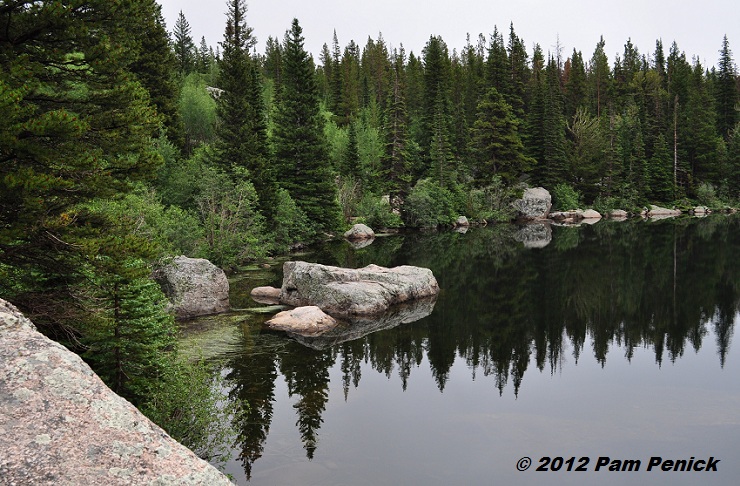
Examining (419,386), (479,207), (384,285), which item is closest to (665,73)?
(479,207)

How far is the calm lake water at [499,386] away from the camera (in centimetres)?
1113

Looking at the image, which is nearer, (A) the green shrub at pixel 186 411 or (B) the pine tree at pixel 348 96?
(A) the green shrub at pixel 186 411

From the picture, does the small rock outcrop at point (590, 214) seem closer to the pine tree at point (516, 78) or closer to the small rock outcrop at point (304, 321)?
the pine tree at point (516, 78)

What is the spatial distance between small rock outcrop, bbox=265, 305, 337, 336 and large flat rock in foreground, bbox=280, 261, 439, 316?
4.37 ft

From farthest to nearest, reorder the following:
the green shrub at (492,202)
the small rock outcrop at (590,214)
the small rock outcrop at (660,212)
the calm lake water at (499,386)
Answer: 1. the small rock outcrop at (660,212)
2. the small rock outcrop at (590,214)
3. the green shrub at (492,202)
4. the calm lake water at (499,386)

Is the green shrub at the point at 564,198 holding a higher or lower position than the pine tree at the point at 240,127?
lower

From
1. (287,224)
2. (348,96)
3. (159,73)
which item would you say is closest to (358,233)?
(287,224)

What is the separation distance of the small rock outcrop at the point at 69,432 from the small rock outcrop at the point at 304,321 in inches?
534

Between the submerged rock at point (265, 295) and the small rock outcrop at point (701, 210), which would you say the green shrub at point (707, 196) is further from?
the submerged rock at point (265, 295)

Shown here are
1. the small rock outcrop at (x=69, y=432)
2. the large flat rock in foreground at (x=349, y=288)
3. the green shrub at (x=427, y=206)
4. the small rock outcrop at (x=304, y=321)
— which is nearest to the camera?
the small rock outcrop at (x=69, y=432)

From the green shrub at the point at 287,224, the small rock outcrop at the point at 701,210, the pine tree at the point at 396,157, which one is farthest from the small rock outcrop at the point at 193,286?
the small rock outcrop at the point at 701,210

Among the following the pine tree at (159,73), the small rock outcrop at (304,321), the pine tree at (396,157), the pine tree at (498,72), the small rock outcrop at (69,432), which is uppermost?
the pine tree at (498,72)

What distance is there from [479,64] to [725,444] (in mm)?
95285

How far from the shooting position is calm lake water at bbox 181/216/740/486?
1113 centimetres
